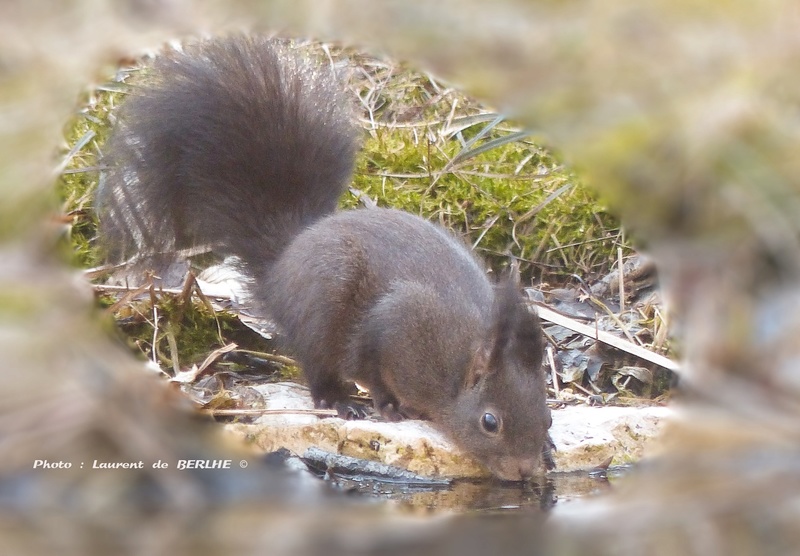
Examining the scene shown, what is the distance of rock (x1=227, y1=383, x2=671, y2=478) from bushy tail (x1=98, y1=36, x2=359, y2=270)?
0.94 metres

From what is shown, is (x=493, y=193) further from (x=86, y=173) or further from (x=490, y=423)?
(x=86, y=173)

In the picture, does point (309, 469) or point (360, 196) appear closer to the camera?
point (309, 469)

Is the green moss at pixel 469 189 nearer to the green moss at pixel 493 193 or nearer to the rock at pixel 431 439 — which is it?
the green moss at pixel 493 193

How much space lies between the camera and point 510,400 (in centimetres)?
320

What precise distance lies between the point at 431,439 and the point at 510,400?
0.29m

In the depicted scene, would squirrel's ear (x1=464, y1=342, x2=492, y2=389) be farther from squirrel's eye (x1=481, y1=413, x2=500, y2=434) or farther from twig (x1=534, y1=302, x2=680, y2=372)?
twig (x1=534, y1=302, x2=680, y2=372)

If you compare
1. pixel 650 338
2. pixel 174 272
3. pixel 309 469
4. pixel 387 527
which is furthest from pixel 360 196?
pixel 387 527

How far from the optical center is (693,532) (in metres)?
1.46

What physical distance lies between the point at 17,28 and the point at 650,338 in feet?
9.22

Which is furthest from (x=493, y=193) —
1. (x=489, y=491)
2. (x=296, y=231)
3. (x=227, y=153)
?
(x=489, y=491)

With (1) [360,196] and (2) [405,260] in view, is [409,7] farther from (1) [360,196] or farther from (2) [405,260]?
(1) [360,196]

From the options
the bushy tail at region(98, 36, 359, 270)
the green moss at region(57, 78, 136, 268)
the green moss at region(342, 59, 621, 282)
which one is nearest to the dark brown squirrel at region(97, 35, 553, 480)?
the bushy tail at region(98, 36, 359, 270)

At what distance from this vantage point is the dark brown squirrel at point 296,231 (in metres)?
3.60

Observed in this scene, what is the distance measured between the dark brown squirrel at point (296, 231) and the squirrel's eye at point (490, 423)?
0.07 meters
